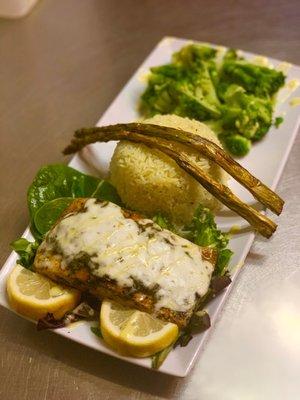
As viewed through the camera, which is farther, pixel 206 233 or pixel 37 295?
pixel 206 233

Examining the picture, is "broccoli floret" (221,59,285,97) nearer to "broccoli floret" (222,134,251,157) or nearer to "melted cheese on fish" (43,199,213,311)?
"broccoli floret" (222,134,251,157)

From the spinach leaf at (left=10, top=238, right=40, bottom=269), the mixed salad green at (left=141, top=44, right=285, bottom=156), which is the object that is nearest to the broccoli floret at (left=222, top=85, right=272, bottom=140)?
the mixed salad green at (left=141, top=44, right=285, bottom=156)

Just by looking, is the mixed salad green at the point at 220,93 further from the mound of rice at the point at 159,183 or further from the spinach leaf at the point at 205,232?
the spinach leaf at the point at 205,232

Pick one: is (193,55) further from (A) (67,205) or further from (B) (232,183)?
(A) (67,205)

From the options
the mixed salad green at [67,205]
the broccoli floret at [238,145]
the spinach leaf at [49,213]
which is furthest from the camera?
the broccoli floret at [238,145]

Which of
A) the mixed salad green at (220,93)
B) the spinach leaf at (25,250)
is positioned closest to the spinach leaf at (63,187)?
the spinach leaf at (25,250)

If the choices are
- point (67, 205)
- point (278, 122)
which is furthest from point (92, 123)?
point (278, 122)
